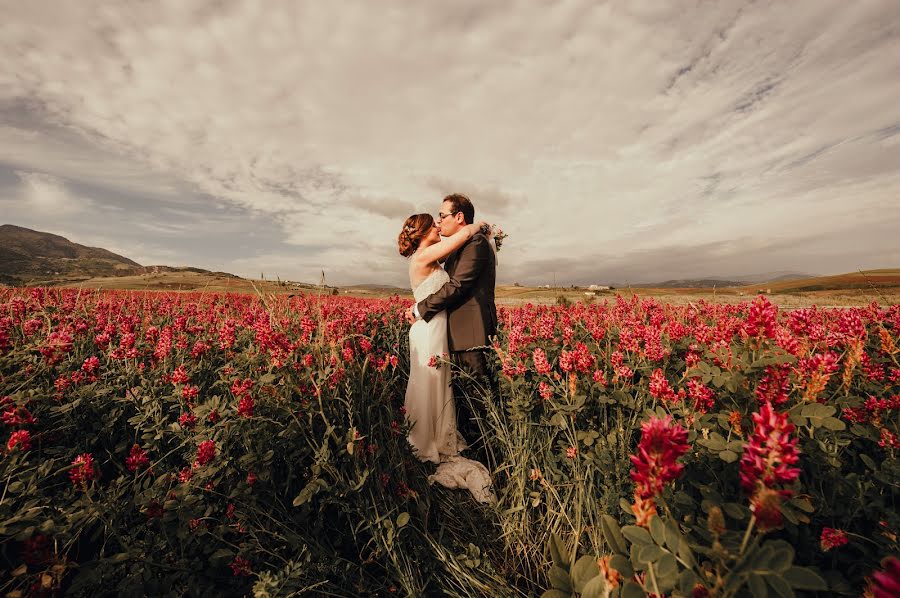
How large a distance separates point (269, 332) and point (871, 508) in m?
3.81

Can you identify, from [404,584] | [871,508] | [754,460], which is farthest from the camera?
[404,584]

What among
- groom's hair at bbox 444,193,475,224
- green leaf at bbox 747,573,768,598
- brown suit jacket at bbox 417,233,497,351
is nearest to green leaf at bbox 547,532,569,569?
green leaf at bbox 747,573,768,598

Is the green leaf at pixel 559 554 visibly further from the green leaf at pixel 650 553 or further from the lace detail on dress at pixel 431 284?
the lace detail on dress at pixel 431 284

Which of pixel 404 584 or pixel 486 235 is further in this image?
pixel 486 235

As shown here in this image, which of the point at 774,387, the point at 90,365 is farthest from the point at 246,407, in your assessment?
the point at 774,387

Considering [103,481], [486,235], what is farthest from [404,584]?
[486,235]

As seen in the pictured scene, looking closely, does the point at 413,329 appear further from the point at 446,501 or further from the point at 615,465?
the point at 615,465

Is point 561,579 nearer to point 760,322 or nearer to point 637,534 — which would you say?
point 637,534

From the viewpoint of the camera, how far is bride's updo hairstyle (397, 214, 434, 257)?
15.9 ft

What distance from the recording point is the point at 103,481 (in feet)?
9.30

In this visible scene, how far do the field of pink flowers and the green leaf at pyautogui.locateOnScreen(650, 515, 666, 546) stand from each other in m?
0.02

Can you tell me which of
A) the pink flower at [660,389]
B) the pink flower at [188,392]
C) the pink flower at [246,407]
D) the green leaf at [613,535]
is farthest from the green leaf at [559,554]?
the pink flower at [188,392]

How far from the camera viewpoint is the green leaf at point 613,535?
1336mm

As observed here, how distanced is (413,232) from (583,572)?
161 inches
